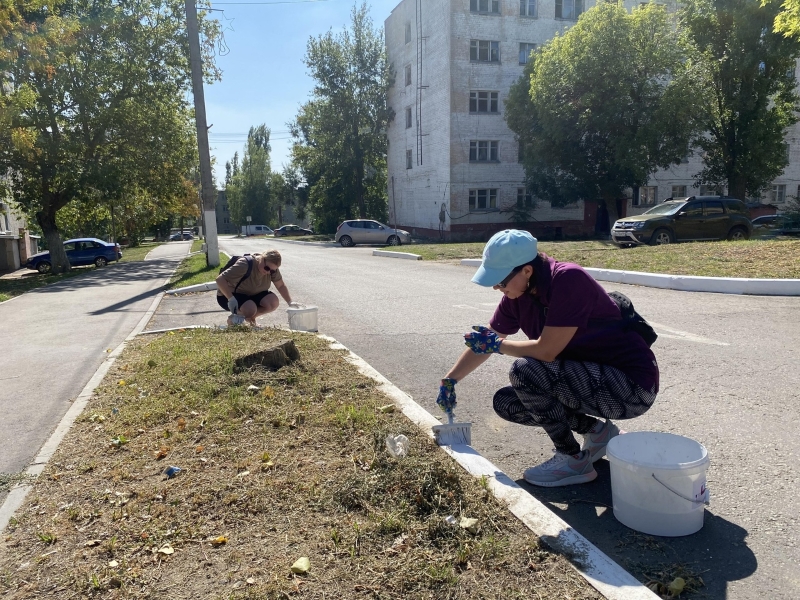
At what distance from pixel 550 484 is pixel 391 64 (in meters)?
45.6

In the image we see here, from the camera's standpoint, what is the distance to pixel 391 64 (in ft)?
149

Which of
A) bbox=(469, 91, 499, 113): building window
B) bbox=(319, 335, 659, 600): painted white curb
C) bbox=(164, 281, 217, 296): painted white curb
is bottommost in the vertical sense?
bbox=(164, 281, 217, 296): painted white curb

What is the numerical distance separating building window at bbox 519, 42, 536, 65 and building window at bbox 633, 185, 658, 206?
10881 millimetres

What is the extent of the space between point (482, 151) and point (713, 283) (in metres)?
27.5

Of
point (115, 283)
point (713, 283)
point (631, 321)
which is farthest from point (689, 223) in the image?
point (631, 321)

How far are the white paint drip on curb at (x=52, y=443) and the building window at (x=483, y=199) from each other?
31.4 meters

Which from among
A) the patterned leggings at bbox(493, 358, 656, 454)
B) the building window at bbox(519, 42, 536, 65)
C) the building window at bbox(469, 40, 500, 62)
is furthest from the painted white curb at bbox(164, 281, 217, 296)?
the building window at bbox(519, 42, 536, 65)

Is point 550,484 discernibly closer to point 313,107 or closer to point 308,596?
point 308,596

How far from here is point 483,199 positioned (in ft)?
123

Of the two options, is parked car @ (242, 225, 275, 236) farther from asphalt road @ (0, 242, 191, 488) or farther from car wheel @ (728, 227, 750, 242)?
car wheel @ (728, 227, 750, 242)

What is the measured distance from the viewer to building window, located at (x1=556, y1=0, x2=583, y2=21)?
1507 inches

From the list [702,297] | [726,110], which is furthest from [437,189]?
[702,297]

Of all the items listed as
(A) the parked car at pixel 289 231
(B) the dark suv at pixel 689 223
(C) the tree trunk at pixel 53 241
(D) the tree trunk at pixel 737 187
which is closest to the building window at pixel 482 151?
(D) the tree trunk at pixel 737 187

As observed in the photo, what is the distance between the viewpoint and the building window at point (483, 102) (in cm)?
3672
